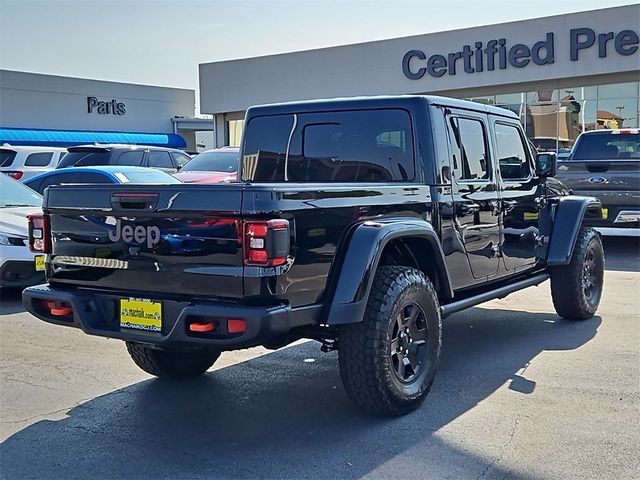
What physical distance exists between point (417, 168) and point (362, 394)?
5.40ft

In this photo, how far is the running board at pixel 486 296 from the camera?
493 cm

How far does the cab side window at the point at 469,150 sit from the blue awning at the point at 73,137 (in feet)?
91.8

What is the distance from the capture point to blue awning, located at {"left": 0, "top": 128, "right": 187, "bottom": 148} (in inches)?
1230

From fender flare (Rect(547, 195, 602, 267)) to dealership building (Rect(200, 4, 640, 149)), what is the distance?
16601 mm

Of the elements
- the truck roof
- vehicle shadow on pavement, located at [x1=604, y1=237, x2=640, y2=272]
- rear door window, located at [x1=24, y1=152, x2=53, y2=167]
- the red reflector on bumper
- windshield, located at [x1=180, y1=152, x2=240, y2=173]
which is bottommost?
vehicle shadow on pavement, located at [x1=604, y1=237, x2=640, y2=272]

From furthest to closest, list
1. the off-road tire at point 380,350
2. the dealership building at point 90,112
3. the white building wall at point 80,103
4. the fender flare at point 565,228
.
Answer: the white building wall at point 80,103
the dealership building at point 90,112
the fender flare at point 565,228
the off-road tire at point 380,350

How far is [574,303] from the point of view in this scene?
6586 millimetres

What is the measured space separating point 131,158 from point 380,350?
425 inches

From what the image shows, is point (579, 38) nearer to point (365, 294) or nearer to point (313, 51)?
point (313, 51)

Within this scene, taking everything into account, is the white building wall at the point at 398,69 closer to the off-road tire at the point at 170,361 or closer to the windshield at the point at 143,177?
the windshield at the point at 143,177

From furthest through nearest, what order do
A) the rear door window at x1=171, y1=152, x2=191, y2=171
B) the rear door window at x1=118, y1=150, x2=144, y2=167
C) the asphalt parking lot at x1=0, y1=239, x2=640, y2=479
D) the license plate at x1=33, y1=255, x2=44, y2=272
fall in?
the rear door window at x1=171, y1=152, x2=191, y2=171 < the rear door window at x1=118, y1=150, x2=144, y2=167 < the license plate at x1=33, y1=255, x2=44, y2=272 < the asphalt parking lot at x1=0, y1=239, x2=640, y2=479

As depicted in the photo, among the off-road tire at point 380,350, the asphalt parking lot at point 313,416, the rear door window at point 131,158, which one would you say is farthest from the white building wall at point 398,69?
the off-road tire at point 380,350

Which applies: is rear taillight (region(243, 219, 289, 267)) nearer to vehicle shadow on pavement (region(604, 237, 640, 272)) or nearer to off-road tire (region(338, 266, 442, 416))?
off-road tire (region(338, 266, 442, 416))

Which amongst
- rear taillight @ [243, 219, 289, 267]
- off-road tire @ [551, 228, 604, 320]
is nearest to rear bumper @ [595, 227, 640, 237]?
off-road tire @ [551, 228, 604, 320]
